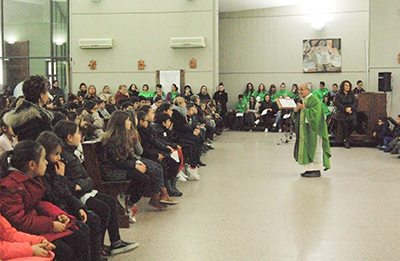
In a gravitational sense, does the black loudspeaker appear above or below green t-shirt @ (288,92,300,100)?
above

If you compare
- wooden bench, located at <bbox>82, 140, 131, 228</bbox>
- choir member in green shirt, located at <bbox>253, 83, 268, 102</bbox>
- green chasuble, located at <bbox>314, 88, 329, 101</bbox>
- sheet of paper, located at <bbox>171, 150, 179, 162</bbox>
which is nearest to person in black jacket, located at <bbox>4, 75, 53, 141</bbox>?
wooden bench, located at <bbox>82, 140, 131, 228</bbox>

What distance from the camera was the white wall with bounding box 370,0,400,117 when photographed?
1351cm

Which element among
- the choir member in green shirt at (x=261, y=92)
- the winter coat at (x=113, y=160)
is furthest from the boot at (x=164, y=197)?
the choir member in green shirt at (x=261, y=92)

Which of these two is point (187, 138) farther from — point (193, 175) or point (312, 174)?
point (312, 174)

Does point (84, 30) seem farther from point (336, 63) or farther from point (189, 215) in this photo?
point (189, 215)

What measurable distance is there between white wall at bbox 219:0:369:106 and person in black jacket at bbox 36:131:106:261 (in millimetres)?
15852

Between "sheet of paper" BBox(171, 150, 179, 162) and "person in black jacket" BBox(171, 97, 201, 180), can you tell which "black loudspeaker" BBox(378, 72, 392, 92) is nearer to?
"person in black jacket" BBox(171, 97, 201, 180)

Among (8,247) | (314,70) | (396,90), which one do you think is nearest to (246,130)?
(314,70)

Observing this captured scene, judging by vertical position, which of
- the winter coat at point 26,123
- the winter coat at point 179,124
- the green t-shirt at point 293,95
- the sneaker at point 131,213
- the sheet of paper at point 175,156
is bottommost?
the sneaker at point 131,213

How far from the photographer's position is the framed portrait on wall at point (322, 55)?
61.2ft

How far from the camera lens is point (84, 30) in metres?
17.7

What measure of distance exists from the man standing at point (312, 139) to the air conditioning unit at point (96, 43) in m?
9.97

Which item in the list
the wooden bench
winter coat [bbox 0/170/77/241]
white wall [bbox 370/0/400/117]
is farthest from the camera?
white wall [bbox 370/0/400/117]

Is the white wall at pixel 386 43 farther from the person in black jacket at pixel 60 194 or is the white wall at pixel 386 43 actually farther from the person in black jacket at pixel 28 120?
the person in black jacket at pixel 60 194
